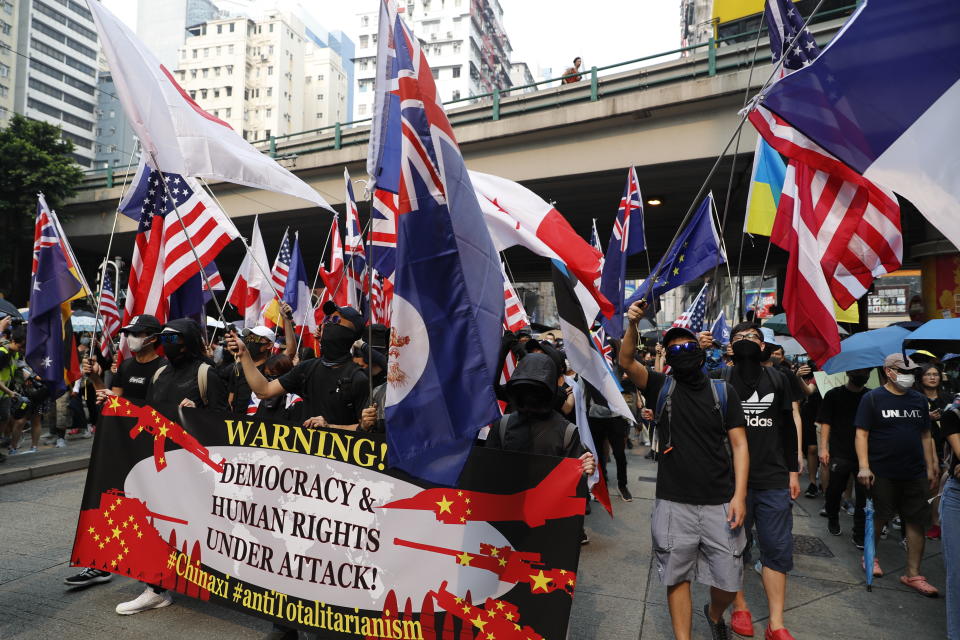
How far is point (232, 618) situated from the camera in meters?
4.23

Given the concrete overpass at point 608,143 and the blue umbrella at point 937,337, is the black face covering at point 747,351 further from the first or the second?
the concrete overpass at point 608,143

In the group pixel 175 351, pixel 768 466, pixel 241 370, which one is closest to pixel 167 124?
pixel 175 351

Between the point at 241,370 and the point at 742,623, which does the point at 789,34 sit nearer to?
the point at 742,623

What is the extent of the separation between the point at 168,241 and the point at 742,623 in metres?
5.94

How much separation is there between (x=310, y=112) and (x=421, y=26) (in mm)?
21379

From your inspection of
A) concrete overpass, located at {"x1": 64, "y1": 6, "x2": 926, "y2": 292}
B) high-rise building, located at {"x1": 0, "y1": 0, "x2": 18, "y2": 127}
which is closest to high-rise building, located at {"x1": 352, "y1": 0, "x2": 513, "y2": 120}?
high-rise building, located at {"x1": 0, "y1": 0, "x2": 18, "y2": 127}

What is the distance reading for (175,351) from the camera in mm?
4758

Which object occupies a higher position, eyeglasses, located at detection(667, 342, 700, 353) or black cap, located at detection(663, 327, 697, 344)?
black cap, located at detection(663, 327, 697, 344)

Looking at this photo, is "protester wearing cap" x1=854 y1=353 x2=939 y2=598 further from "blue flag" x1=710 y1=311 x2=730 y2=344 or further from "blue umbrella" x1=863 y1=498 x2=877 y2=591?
"blue flag" x1=710 y1=311 x2=730 y2=344

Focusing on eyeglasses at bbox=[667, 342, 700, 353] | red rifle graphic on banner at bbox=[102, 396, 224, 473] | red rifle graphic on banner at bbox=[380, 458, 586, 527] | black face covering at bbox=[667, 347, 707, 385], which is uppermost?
eyeglasses at bbox=[667, 342, 700, 353]

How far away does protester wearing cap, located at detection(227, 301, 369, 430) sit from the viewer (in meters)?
4.55

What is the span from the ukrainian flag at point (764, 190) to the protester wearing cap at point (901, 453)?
185cm

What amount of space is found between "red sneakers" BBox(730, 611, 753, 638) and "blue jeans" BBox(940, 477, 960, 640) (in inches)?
44.5

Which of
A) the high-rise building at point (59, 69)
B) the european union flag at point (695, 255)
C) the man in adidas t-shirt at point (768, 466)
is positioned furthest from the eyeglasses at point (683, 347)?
the high-rise building at point (59, 69)
